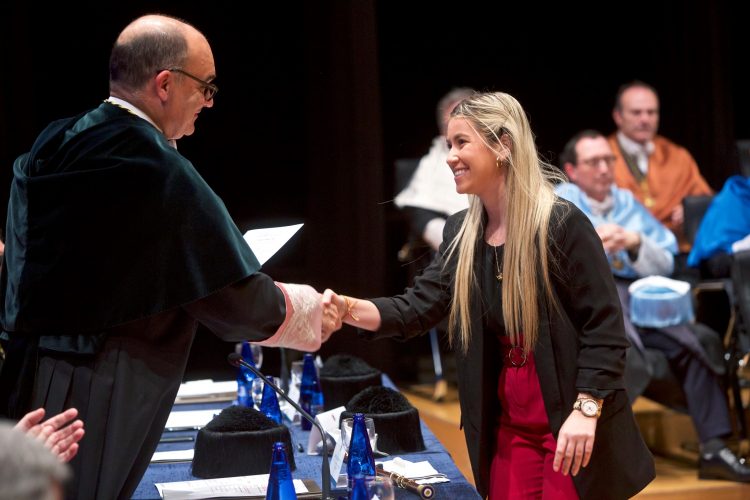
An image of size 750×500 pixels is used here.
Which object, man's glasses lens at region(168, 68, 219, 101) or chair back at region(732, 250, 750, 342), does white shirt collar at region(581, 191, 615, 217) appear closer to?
chair back at region(732, 250, 750, 342)

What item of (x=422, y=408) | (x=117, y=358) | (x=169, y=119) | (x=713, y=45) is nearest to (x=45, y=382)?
(x=117, y=358)

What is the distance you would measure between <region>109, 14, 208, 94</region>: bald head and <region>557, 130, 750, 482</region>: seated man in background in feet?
8.70

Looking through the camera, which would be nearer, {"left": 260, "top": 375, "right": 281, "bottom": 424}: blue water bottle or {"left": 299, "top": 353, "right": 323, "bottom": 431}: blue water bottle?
{"left": 260, "top": 375, "right": 281, "bottom": 424}: blue water bottle

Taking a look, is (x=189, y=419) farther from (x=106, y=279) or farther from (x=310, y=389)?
(x=106, y=279)

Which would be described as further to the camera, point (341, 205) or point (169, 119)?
point (341, 205)

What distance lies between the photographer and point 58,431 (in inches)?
75.9

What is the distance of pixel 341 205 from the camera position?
467cm

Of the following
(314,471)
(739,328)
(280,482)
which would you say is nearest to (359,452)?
(280,482)

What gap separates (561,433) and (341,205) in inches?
97.3

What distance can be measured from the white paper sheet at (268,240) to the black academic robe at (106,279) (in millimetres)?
251

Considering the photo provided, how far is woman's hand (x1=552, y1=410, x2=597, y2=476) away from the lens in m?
2.32

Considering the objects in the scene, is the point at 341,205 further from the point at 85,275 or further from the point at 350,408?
the point at 85,275

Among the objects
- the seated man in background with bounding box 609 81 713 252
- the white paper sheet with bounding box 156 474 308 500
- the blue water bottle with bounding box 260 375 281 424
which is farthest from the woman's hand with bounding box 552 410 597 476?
the seated man in background with bounding box 609 81 713 252

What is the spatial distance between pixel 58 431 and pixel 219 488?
50cm
